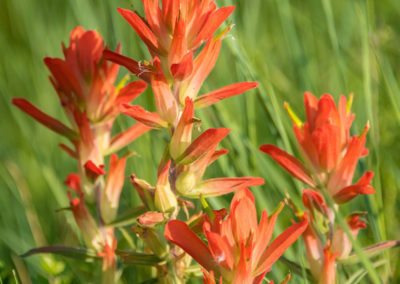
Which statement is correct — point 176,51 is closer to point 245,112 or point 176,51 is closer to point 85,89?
point 85,89

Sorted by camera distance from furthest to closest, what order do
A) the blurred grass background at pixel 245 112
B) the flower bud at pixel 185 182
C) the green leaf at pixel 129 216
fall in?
the blurred grass background at pixel 245 112 < the green leaf at pixel 129 216 < the flower bud at pixel 185 182

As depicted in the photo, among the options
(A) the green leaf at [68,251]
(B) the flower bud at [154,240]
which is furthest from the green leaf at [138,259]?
(A) the green leaf at [68,251]

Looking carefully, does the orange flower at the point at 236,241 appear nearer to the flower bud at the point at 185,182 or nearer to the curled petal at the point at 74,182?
the flower bud at the point at 185,182

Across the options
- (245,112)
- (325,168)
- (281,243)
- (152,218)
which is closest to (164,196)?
(152,218)

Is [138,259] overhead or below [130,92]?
below

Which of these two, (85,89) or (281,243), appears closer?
(281,243)

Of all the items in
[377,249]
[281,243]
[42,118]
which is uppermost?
[42,118]

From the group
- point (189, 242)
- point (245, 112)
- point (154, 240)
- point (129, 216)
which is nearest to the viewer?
point (189, 242)

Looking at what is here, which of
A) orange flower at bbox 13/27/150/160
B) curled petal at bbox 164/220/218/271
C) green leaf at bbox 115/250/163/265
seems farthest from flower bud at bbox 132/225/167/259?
orange flower at bbox 13/27/150/160
